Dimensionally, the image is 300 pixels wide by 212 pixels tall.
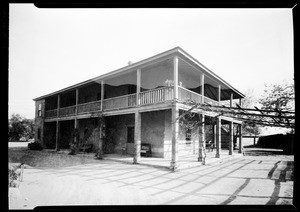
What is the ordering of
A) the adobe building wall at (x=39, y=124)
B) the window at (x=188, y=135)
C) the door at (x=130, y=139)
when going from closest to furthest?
1. the window at (x=188, y=135)
2. the door at (x=130, y=139)
3. the adobe building wall at (x=39, y=124)

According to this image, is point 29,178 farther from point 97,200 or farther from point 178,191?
point 178,191

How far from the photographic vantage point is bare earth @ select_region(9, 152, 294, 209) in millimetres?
5301

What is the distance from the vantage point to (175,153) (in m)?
9.14

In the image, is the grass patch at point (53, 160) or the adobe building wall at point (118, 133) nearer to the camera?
the grass patch at point (53, 160)

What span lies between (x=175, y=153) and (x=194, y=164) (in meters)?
2.00

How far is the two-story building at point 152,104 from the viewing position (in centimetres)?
1006

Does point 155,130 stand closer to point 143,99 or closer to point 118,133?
point 143,99

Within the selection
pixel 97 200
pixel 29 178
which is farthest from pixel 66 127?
pixel 97 200

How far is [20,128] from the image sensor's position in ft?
112

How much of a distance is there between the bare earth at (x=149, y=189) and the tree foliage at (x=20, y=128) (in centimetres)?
3124

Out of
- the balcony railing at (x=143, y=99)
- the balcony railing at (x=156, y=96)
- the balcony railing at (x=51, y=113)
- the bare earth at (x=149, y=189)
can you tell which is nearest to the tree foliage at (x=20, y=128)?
the balcony railing at (x=51, y=113)

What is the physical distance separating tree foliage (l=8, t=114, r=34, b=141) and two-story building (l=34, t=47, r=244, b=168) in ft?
57.0

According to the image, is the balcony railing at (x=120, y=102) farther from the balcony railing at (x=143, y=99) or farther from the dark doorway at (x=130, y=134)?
the dark doorway at (x=130, y=134)
